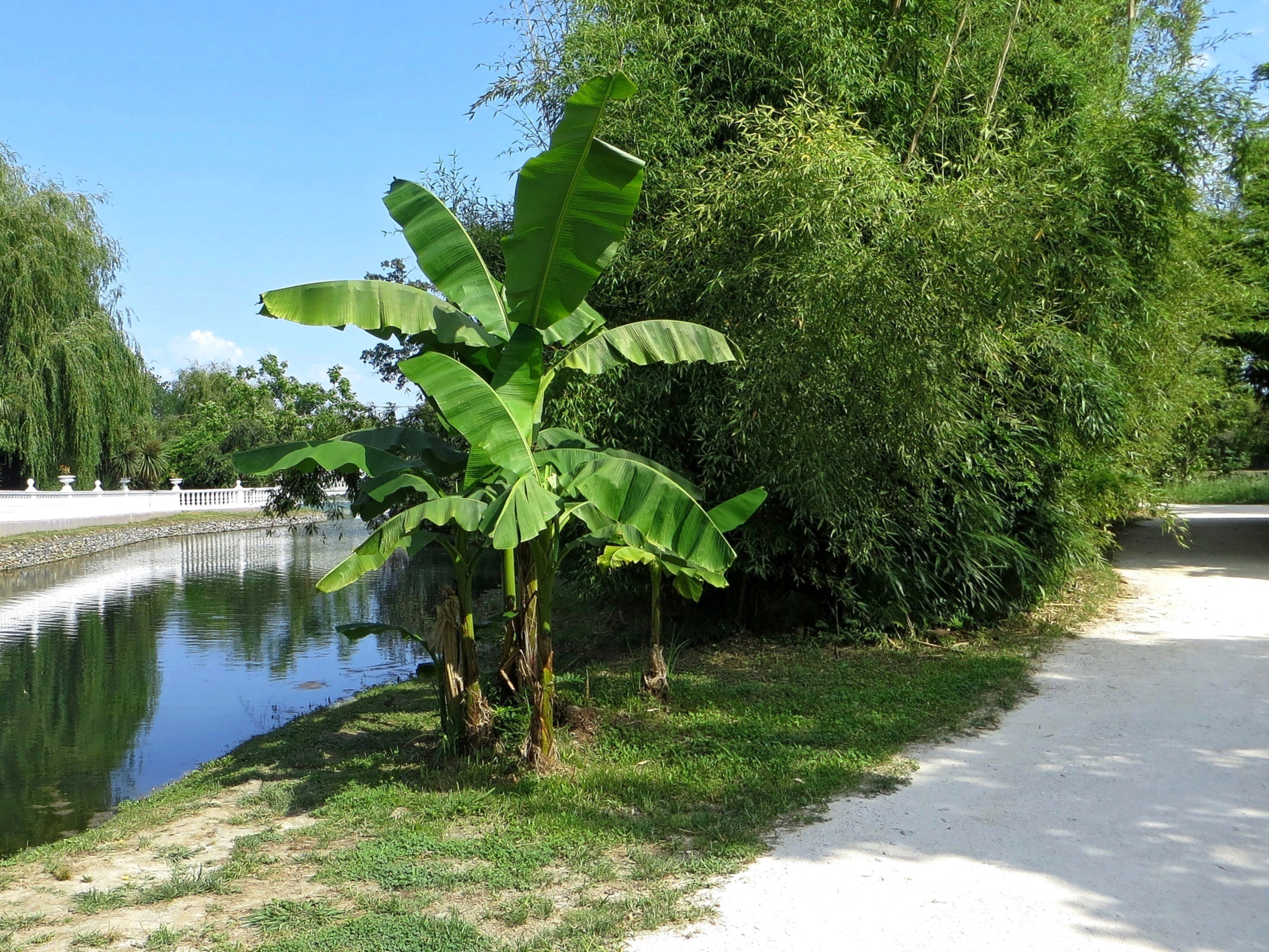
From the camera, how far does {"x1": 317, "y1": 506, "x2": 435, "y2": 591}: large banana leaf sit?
4.93 m

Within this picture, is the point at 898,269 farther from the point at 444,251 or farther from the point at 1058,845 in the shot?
the point at 1058,845

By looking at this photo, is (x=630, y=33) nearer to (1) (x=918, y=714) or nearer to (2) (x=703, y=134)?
(2) (x=703, y=134)

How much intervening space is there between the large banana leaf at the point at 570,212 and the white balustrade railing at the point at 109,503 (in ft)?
47.0

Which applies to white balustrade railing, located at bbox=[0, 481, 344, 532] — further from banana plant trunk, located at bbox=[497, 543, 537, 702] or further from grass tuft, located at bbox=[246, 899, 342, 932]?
grass tuft, located at bbox=[246, 899, 342, 932]

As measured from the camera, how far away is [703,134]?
28.7 ft

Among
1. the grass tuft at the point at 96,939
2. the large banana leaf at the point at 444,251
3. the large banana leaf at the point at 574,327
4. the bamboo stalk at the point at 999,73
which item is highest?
the bamboo stalk at the point at 999,73

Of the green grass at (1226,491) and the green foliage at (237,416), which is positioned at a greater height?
the green foliage at (237,416)

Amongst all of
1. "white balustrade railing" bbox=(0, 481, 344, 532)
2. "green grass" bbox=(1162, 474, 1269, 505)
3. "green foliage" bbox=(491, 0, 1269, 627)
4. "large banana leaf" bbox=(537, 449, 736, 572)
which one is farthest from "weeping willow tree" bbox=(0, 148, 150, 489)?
"green grass" bbox=(1162, 474, 1269, 505)

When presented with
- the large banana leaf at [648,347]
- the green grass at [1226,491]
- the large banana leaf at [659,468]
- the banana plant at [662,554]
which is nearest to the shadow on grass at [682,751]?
the banana plant at [662,554]

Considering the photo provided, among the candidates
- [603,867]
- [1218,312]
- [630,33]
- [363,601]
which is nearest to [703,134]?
[630,33]

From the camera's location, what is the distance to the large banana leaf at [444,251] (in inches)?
225

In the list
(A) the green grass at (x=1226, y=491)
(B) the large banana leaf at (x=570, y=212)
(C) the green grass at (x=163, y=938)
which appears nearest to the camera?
(C) the green grass at (x=163, y=938)

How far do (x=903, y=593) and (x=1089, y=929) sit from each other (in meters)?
5.30

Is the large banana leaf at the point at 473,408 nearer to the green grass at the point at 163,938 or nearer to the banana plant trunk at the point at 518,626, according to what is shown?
the banana plant trunk at the point at 518,626
